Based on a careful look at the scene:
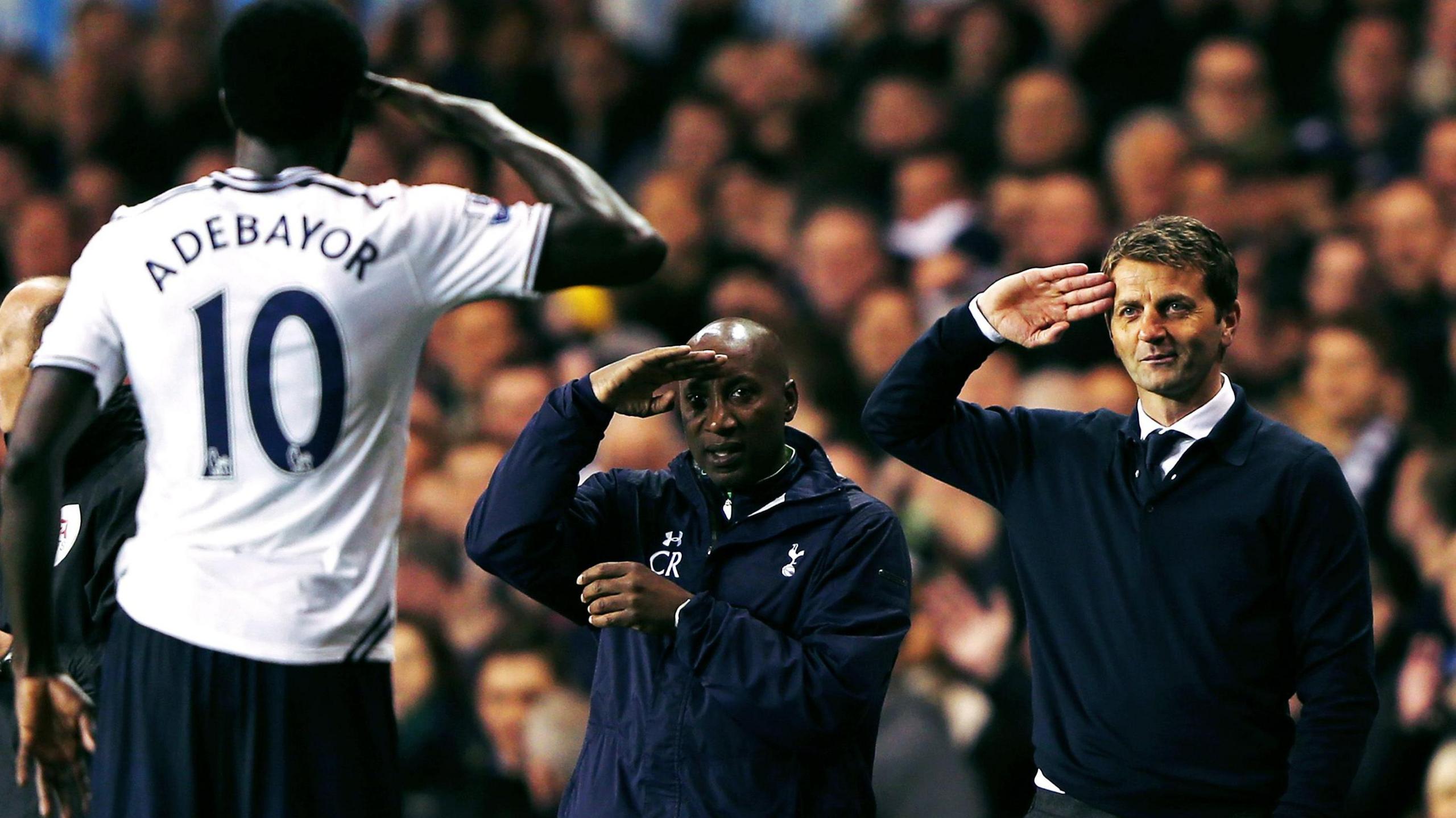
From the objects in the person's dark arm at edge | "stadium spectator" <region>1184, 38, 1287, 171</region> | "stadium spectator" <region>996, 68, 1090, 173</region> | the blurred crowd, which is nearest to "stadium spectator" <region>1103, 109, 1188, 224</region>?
the blurred crowd

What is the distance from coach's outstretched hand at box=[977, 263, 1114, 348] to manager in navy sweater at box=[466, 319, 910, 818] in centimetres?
47

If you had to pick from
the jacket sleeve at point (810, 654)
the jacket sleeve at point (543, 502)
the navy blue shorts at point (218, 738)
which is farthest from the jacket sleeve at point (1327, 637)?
the navy blue shorts at point (218, 738)

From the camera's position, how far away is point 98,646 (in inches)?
144

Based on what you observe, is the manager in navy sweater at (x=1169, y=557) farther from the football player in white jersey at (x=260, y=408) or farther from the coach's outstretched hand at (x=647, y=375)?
the football player in white jersey at (x=260, y=408)

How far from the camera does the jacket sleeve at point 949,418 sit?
3.83 metres

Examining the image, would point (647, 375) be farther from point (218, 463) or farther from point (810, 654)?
point (218, 463)

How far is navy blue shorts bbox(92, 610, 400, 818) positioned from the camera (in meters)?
2.91

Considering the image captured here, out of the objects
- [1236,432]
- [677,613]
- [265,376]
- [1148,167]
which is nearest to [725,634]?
[677,613]

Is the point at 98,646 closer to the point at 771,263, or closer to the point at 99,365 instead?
the point at 99,365

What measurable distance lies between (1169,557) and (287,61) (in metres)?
1.84

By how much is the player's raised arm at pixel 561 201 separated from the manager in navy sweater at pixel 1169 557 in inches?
42.4

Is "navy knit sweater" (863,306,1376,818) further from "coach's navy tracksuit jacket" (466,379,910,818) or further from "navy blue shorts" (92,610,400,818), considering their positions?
"navy blue shorts" (92,610,400,818)

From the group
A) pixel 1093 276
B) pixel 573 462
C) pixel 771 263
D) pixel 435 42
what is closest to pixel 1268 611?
pixel 1093 276

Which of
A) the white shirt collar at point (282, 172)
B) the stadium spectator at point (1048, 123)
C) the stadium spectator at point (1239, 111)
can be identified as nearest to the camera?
the white shirt collar at point (282, 172)
